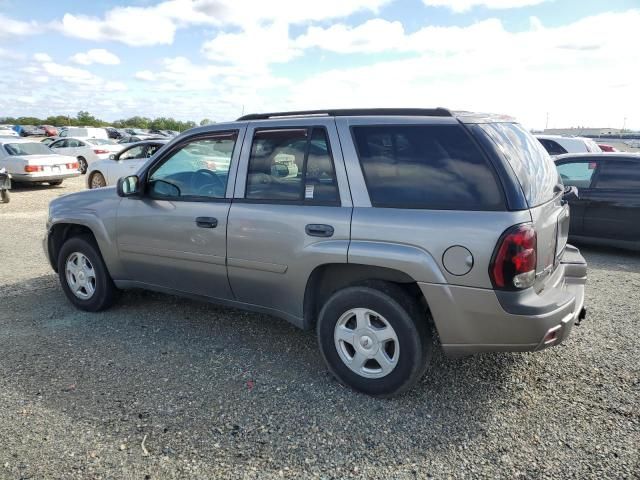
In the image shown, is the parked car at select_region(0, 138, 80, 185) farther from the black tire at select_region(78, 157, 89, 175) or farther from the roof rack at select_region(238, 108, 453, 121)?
the roof rack at select_region(238, 108, 453, 121)

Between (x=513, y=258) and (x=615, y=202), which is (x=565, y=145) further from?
(x=513, y=258)

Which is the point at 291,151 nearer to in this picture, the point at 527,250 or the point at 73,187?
the point at 527,250

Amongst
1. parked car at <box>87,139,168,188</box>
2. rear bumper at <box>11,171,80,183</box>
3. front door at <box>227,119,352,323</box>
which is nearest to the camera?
front door at <box>227,119,352,323</box>

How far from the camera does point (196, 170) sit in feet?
13.7

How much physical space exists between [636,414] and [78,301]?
469cm

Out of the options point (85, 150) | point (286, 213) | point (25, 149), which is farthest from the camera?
point (85, 150)

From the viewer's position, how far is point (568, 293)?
321 centimetres

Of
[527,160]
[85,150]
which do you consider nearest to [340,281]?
[527,160]

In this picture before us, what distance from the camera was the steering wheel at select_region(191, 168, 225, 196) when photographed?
12.6ft

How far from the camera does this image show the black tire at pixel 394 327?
303 cm

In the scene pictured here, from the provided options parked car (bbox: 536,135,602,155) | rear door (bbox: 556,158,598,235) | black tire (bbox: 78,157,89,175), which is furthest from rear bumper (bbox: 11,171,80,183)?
rear door (bbox: 556,158,598,235)

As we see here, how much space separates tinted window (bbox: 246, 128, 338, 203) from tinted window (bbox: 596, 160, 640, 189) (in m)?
5.70

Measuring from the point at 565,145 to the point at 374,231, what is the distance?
10156 mm

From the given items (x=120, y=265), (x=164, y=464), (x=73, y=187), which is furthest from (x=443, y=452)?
(x=73, y=187)
